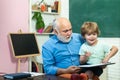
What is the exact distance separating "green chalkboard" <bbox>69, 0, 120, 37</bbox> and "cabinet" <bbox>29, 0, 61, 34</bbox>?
383 mm

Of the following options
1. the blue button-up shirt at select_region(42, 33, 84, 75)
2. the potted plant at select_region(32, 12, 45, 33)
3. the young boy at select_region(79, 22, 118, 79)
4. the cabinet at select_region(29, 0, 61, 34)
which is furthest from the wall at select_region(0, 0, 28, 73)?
Answer: the young boy at select_region(79, 22, 118, 79)

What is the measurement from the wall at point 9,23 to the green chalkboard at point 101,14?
0.93m

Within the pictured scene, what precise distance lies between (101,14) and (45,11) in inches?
→ 41.4

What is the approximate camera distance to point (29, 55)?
3818mm

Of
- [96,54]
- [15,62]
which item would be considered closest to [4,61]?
[15,62]

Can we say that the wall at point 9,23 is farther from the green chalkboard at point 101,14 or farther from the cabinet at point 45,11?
the green chalkboard at point 101,14

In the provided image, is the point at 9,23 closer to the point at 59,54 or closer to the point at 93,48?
the point at 59,54

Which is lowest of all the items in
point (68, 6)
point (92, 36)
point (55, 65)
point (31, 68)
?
point (31, 68)

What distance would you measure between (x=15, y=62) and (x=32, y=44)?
391 mm

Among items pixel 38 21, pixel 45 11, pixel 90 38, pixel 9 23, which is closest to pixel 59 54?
pixel 90 38

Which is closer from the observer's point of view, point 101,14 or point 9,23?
point 9,23

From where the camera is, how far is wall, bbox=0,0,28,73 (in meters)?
3.66

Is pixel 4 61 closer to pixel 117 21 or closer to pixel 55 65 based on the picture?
pixel 55 65

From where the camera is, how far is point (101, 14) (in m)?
3.84
